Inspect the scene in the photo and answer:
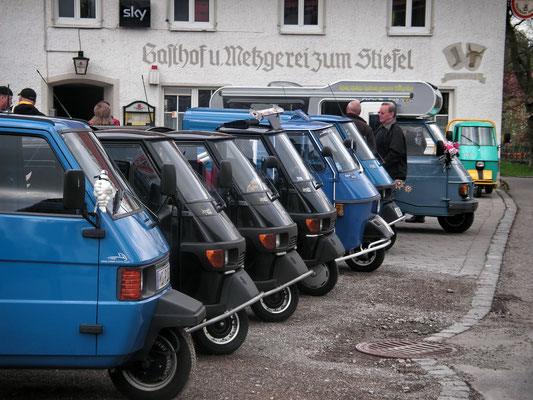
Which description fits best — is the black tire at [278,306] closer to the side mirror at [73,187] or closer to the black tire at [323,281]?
the black tire at [323,281]

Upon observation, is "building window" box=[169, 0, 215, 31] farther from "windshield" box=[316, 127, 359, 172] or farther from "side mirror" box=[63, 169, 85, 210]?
"side mirror" box=[63, 169, 85, 210]

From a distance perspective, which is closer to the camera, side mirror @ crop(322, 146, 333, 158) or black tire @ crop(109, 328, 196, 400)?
black tire @ crop(109, 328, 196, 400)

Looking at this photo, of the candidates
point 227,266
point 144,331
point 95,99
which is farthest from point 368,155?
point 95,99

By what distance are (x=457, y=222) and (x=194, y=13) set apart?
12.0 m

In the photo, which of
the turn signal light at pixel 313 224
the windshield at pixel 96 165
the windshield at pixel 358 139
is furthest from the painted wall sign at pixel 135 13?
the windshield at pixel 96 165

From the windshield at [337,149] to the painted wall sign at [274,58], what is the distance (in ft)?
48.2

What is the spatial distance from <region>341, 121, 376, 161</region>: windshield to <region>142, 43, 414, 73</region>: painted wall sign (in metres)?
13.4

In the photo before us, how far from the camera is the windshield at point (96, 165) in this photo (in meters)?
5.68

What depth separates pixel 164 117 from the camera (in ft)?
86.8

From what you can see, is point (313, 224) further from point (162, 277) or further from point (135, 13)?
point (135, 13)

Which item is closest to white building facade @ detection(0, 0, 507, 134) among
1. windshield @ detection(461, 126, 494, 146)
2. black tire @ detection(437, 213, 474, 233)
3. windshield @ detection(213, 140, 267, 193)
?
windshield @ detection(461, 126, 494, 146)

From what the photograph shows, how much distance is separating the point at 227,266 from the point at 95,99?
21988 mm

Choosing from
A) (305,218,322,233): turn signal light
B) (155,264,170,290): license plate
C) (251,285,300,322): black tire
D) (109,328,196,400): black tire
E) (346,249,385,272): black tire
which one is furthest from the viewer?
(346,249,385,272): black tire

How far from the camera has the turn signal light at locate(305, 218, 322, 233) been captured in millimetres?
9828
